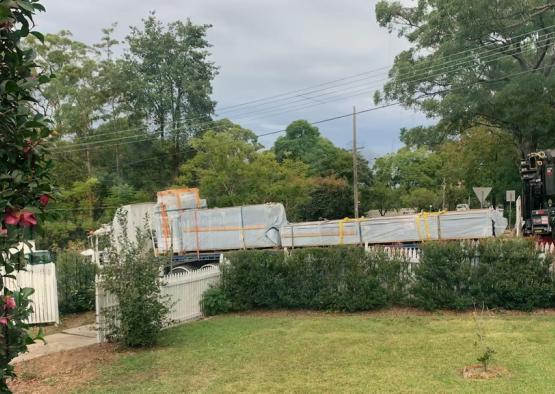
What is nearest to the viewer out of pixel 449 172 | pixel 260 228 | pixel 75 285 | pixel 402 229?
pixel 75 285

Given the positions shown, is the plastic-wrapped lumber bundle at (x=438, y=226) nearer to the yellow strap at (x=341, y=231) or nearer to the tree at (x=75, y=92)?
the yellow strap at (x=341, y=231)

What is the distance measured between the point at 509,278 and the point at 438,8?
66.0 feet

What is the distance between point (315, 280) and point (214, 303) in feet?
7.78

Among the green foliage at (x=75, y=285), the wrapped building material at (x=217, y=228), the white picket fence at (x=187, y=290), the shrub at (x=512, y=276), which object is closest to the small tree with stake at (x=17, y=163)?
the white picket fence at (x=187, y=290)

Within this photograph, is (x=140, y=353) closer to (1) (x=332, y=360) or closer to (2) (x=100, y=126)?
(1) (x=332, y=360)

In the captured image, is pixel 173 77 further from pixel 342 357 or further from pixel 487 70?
pixel 342 357

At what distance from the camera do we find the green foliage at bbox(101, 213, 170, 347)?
8.50 metres

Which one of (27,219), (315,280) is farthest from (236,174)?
(27,219)

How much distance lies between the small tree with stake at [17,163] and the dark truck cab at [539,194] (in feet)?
46.3

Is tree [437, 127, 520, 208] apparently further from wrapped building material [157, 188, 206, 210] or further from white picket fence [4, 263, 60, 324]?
white picket fence [4, 263, 60, 324]

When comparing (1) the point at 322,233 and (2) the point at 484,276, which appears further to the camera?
(1) the point at 322,233

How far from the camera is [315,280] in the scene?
1115 centimetres

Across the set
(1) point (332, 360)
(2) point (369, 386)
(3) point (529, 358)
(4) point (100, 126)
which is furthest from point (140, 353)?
Result: (4) point (100, 126)

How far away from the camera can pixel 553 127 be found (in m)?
25.0
